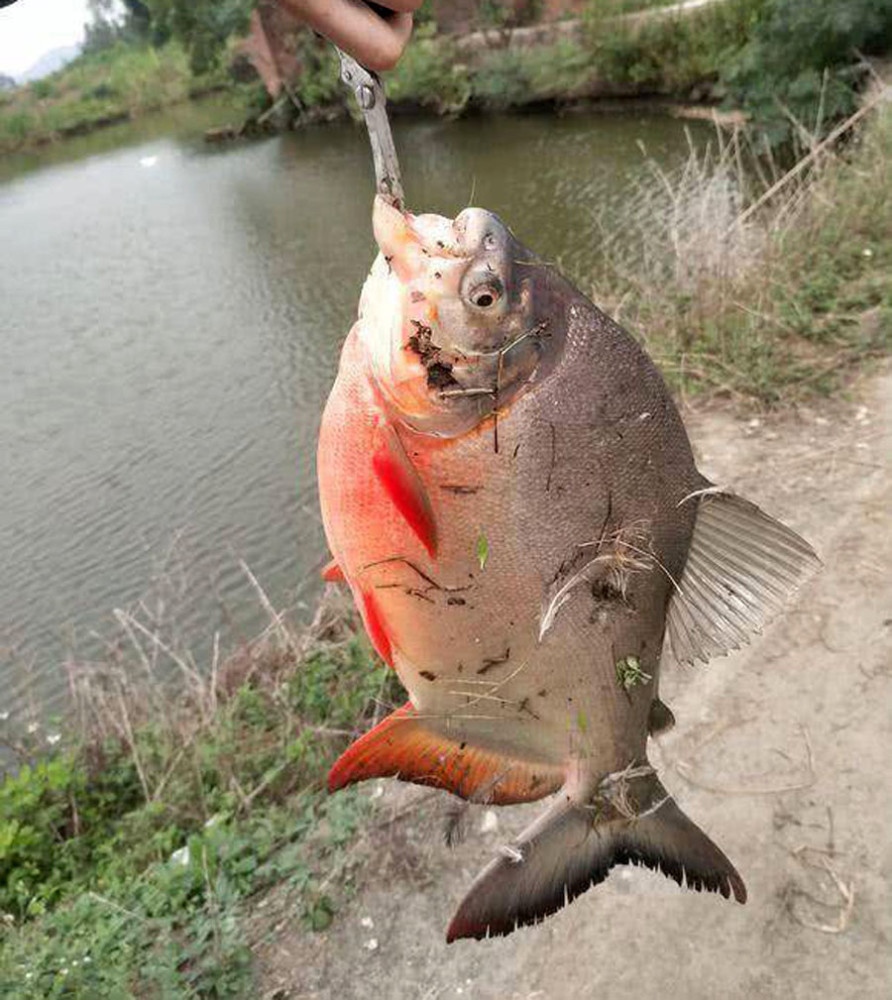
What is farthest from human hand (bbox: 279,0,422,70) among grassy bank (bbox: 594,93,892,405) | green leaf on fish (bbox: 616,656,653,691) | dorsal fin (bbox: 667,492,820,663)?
grassy bank (bbox: 594,93,892,405)

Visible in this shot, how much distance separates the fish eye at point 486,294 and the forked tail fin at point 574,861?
934mm

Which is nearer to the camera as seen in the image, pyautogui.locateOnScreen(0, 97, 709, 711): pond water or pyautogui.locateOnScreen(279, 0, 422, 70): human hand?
pyautogui.locateOnScreen(279, 0, 422, 70): human hand

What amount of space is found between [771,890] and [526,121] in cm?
1864

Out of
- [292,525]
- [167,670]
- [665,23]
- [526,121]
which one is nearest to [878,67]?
[665,23]

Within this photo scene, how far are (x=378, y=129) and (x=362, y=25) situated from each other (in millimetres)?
152

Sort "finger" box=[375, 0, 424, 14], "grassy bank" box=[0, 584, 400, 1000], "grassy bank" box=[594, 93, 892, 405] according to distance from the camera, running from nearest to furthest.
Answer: "finger" box=[375, 0, 424, 14] → "grassy bank" box=[0, 584, 400, 1000] → "grassy bank" box=[594, 93, 892, 405]

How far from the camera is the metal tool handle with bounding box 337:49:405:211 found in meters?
1.31

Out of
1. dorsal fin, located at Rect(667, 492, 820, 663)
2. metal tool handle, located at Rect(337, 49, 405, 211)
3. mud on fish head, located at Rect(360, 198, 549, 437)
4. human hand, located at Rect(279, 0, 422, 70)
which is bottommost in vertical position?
dorsal fin, located at Rect(667, 492, 820, 663)

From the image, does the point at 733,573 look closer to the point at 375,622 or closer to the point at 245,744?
the point at 375,622

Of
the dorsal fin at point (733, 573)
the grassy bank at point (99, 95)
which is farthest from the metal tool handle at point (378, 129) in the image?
the grassy bank at point (99, 95)

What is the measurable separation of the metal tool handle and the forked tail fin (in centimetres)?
114

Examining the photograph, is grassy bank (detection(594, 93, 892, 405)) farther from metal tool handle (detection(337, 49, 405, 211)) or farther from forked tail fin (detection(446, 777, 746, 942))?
metal tool handle (detection(337, 49, 405, 211))

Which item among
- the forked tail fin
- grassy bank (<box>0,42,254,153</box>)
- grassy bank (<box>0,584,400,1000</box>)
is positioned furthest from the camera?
grassy bank (<box>0,42,254,153</box>)

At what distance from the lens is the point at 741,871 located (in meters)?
2.73
